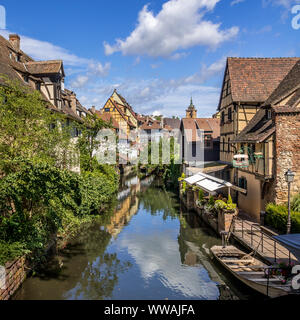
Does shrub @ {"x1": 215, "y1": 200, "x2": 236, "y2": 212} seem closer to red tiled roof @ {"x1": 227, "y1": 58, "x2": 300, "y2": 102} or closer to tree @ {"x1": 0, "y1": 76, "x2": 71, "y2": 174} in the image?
red tiled roof @ {"x1": 227, "y1": 58, "x2": 300, "y2": 102}

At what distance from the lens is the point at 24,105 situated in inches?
484

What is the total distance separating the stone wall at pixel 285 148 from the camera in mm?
15391

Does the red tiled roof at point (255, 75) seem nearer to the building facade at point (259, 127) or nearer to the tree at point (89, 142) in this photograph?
the building facade at point (259, 127)

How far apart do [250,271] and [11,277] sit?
8.65 metres

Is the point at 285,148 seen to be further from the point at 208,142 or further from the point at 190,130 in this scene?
the point at 190,130

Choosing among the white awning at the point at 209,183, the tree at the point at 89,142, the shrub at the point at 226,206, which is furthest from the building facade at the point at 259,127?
the tree at the point at 89,142

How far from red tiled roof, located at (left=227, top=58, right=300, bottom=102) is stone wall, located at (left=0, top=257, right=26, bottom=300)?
1781 centimetres

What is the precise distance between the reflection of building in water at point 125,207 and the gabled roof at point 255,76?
40.8ft

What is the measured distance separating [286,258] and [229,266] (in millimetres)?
2303

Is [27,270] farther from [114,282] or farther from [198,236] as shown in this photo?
[198,236]

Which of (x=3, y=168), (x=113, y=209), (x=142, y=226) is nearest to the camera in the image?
(x=3, y=168)

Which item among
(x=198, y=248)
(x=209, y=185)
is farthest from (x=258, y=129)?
(x=198, y=248)

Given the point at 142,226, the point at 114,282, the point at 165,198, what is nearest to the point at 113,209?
the point at 142,226

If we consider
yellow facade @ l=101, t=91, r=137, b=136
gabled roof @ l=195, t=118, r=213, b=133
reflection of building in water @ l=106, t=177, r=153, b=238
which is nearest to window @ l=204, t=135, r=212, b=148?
gabled roof @ l=195, t=118, r=213, b=133
